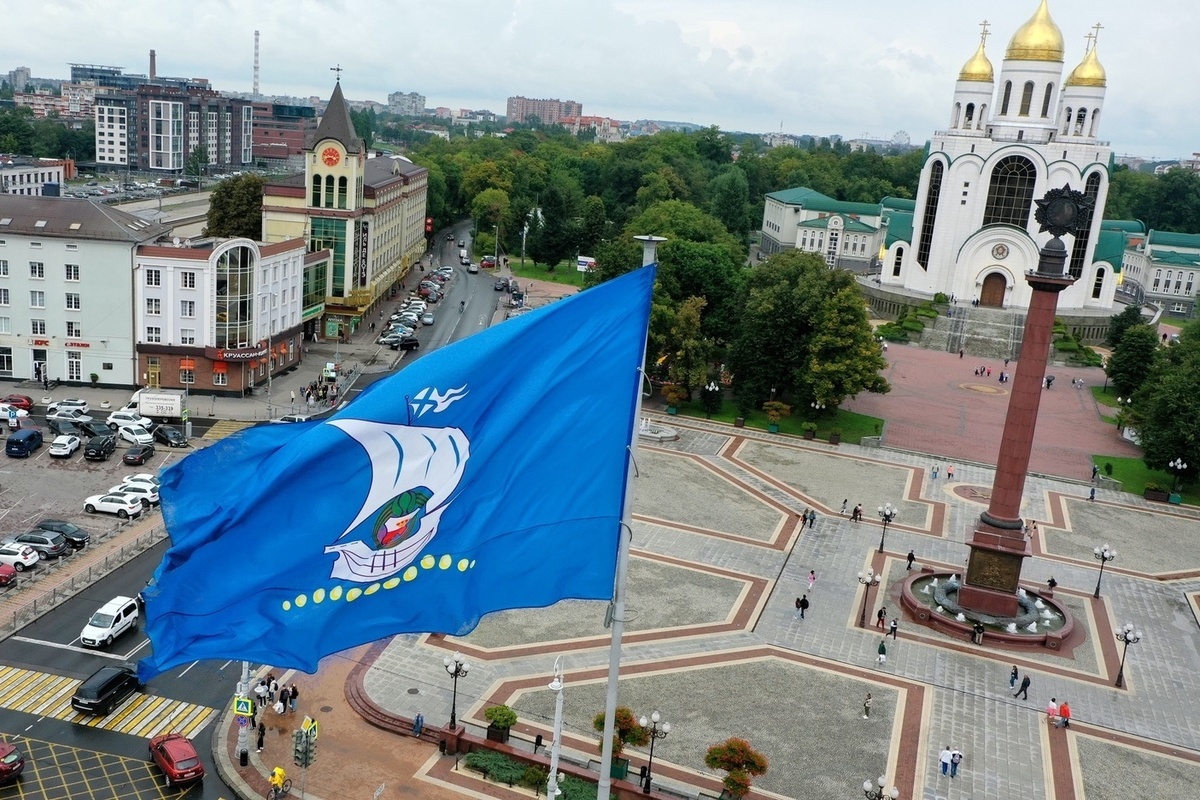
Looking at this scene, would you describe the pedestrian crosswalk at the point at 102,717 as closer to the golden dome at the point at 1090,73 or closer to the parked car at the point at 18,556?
the parked car at the point at 18,556

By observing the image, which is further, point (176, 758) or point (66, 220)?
point (66, 220)

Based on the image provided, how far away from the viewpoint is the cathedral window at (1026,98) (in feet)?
317

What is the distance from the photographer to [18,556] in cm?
3672

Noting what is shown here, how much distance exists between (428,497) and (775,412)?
50903mm

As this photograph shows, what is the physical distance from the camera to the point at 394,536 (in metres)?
13.7

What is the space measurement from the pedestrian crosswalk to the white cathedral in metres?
85.2

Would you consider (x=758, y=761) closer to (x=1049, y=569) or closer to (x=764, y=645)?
(x=764, y=645)

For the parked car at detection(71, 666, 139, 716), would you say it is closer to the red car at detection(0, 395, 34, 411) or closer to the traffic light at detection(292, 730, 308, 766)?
the traffic light at detection(292, 730, 308, 766)

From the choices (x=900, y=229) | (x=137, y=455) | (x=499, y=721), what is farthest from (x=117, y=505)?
(x=900, y=229)

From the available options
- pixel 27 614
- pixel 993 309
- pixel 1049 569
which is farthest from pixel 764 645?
pixel 993 309

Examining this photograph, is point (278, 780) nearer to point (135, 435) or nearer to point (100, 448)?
point (100, 448)

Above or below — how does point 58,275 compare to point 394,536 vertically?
below

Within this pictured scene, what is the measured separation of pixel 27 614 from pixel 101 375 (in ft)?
94.7

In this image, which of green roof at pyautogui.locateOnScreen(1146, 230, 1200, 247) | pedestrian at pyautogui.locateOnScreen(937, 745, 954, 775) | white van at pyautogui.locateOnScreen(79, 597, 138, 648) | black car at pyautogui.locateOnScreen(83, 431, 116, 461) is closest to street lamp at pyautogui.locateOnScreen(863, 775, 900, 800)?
pedestrian at pyautogui.locateOnScreen(937, 745, 954, 775)
